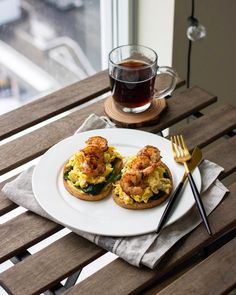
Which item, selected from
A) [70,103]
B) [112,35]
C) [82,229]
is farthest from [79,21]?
[82,229]

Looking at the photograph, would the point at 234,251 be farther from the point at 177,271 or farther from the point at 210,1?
the point at 210,1

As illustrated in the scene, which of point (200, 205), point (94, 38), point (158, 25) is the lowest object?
point (94, 38)

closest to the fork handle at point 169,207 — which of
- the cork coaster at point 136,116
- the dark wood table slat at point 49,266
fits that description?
the dark wood table slat at point 49,266

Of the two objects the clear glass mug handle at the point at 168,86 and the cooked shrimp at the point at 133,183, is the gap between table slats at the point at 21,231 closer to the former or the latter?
the cooked shrimp at the point at 133,183

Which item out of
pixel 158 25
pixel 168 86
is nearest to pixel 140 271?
pixel 168 86

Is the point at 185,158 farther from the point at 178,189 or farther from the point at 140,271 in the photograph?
the point at 140,271

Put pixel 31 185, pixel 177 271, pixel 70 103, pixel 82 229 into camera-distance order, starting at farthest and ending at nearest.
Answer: pixel 70 103
pixel 177 271
pixel 31 185
pixel 82 229
